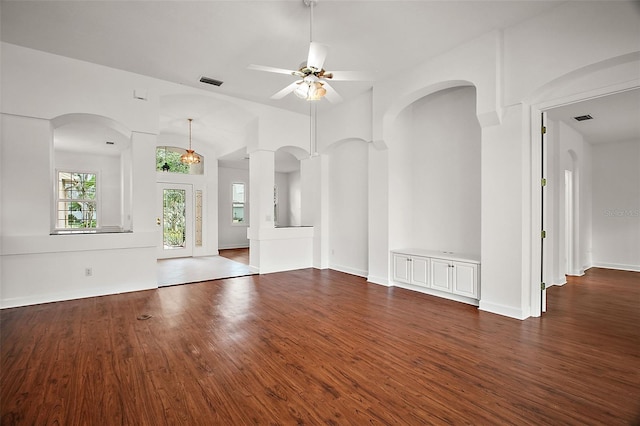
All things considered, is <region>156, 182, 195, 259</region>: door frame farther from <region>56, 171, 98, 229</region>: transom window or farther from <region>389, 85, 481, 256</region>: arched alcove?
<region>389, 85, 481, 256</region>: arched alcove

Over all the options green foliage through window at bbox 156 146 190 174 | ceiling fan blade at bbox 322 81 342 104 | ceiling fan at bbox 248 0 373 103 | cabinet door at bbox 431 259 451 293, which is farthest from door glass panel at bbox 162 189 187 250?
cabinet door at bbox 431 259 451 293

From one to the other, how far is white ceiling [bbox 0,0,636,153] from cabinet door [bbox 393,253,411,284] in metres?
2.99

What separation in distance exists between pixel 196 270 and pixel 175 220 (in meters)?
2.84

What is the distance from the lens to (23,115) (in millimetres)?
4383

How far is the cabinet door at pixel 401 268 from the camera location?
17.1ft

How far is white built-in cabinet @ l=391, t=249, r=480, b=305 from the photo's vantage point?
4375 millimetres

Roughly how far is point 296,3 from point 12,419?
425 centimetres

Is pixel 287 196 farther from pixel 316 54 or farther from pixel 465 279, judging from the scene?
pixel 316 54

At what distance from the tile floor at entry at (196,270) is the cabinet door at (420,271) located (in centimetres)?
334

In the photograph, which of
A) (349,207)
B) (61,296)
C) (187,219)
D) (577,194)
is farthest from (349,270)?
(187,219)

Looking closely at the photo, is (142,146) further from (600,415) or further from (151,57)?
(600,415)

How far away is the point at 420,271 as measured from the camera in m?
5.02

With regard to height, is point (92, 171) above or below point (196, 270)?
above

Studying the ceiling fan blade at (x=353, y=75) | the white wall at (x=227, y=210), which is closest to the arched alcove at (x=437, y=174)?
the ceiling fan blade at (x=353, y=75)
